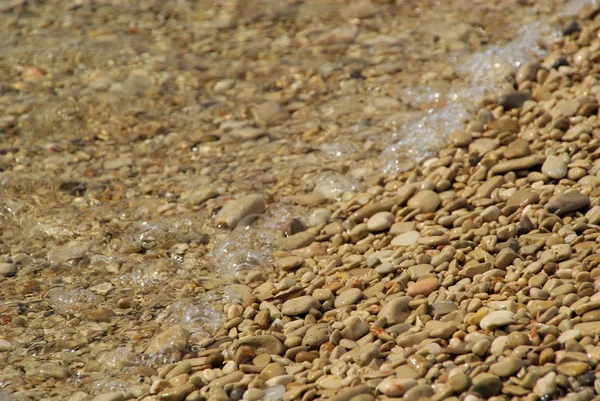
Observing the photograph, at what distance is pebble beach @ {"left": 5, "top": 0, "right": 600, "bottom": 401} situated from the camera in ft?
9.39

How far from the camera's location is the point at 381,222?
378cm

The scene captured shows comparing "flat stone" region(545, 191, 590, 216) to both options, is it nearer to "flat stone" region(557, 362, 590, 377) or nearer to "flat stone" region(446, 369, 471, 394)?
"flat stone" region(557, 362, 590, 377)

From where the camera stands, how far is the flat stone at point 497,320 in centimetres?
279

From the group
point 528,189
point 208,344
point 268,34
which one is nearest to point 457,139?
point 528,189

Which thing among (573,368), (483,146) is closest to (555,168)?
(483,146)

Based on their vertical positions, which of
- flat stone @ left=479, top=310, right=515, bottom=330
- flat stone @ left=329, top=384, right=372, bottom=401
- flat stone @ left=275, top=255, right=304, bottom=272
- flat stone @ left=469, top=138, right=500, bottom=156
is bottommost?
flat stone @ left=275, top=255, right=304, bottom=272

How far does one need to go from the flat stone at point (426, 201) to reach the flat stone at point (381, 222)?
13 centimetres

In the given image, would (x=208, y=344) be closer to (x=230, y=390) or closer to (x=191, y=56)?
(x=230, y=390)

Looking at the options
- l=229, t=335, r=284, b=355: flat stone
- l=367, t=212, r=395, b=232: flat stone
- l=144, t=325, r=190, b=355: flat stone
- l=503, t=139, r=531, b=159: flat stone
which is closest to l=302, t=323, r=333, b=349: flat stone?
l=229, t=335, r=284, b=355: flat stone

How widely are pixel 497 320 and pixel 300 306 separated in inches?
33.9

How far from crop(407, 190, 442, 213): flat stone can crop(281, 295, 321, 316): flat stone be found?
864 millimetres

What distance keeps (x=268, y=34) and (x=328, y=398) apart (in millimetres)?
4032

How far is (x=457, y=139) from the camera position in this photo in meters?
4.27

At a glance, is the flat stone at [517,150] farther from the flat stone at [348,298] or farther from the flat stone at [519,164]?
the flat stone at [348,298]
